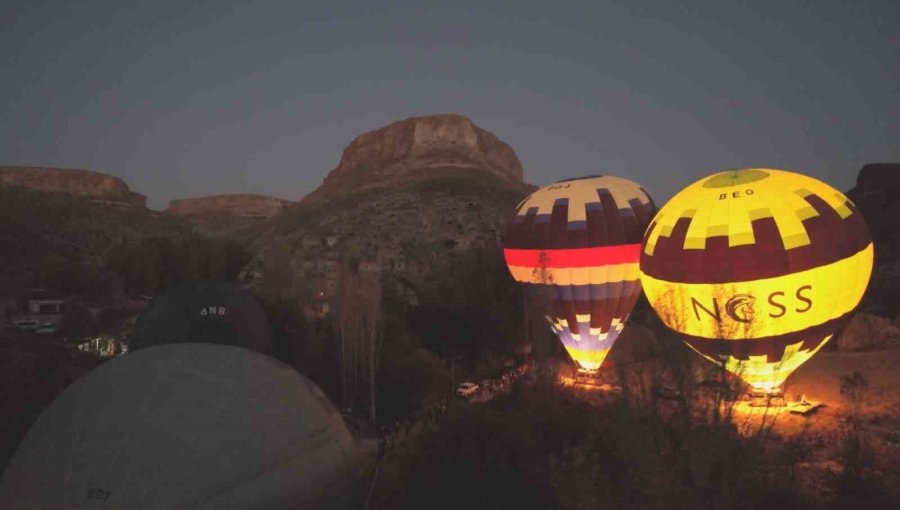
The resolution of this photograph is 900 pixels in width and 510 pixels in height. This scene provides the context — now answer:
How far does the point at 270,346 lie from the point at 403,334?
8062mm

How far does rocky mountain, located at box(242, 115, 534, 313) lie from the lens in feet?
142

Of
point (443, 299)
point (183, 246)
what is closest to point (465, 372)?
point (443, 299)

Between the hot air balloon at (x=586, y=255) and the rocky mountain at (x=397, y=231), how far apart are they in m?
13.6

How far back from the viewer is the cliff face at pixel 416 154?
9012 cm

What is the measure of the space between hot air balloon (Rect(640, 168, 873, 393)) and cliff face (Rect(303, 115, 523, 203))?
225 ft

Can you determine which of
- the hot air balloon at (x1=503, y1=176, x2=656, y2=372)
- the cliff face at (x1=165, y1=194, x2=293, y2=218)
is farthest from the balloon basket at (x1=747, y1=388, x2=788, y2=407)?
the cliff face at (x1=165, y1=194, x2=293, y2=218)

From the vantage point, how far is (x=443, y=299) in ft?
98.4

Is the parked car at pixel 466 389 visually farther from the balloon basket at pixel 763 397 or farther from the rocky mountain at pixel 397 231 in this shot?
the rocky mountain at pixel 397 231

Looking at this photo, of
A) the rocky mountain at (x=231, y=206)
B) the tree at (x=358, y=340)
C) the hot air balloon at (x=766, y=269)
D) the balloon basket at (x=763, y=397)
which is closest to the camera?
the hot air balloon at (x=766, y=269)

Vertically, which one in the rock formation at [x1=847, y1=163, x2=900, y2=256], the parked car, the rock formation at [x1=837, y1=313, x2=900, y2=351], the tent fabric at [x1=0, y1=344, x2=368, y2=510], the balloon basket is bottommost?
the parked car

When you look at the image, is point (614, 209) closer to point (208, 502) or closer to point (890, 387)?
point (890, 387)

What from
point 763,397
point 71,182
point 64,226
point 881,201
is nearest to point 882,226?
point 881,201

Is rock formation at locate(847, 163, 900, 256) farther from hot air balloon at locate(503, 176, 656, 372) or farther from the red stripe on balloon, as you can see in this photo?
the red stripe on balloon

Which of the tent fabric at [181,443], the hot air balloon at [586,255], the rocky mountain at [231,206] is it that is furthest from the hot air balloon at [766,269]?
the rocky mountain at [231,206]
